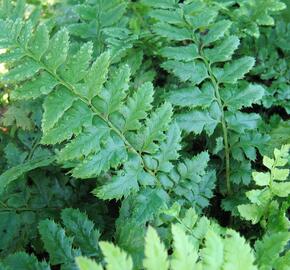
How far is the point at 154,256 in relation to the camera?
35.5 inches

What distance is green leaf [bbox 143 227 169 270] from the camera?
0.90m

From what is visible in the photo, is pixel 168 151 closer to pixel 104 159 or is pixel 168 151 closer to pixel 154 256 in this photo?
pixel 104 159

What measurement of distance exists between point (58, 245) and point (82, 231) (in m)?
0.09

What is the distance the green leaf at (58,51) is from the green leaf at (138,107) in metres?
0.23

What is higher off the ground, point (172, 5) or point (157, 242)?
point (172, 5)

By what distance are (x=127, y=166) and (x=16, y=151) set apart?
69 cm

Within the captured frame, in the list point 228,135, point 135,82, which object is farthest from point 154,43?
point 228,135

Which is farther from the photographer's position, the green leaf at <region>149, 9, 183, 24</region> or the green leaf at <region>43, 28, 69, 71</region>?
the green leaf at <region>149, 9, 183, 24</region>

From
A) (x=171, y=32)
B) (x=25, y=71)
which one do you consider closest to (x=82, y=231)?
(x=25, y=71)

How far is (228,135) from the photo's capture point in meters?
1.77

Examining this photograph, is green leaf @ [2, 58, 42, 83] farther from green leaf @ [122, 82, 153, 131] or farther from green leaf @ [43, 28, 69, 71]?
green leaf @ [122, 82, 153, 131]

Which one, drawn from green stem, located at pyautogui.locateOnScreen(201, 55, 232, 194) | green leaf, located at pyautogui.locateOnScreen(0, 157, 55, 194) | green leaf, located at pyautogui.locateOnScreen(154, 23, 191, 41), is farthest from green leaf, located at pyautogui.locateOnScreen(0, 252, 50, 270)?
green leaf, located at pyautogui.locateOnScreen(154, 23, 191, 41)

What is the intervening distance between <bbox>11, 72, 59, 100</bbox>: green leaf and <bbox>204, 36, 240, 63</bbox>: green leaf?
0.60m

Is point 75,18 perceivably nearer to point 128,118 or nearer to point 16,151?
point 16,151
